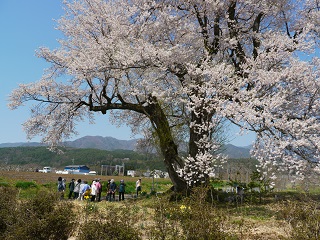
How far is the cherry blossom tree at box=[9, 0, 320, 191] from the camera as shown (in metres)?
9.23

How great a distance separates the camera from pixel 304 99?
9820 mm

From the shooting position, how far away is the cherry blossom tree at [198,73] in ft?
30.3

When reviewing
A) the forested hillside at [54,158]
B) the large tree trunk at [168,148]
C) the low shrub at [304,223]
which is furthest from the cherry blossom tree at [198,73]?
the forested hillside at [54,158]

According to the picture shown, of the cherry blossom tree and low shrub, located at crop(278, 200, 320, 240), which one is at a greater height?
the cherry blossom tree

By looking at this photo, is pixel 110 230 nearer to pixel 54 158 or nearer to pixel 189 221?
pixel 189 221

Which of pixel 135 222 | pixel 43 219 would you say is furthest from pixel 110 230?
pixel 43 219

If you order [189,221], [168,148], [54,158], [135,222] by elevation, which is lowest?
[54,158]

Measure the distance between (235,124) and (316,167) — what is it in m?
2.51

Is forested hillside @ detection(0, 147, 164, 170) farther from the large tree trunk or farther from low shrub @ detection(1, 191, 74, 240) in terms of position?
low shrub @ detection(1, 191, 74, 240)

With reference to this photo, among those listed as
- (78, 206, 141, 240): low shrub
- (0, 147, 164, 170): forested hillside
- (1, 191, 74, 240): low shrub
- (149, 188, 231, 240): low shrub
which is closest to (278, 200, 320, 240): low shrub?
(149, 188, 231, 240): low shrub

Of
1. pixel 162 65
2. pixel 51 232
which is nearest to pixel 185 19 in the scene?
pixel 162 65

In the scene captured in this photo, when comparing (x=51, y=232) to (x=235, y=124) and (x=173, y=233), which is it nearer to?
(x=173, y=233)

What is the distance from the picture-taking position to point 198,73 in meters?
11.2

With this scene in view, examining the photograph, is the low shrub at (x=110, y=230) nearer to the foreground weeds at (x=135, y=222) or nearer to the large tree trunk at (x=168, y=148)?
the foreground weeds at (x=135, y=222)
